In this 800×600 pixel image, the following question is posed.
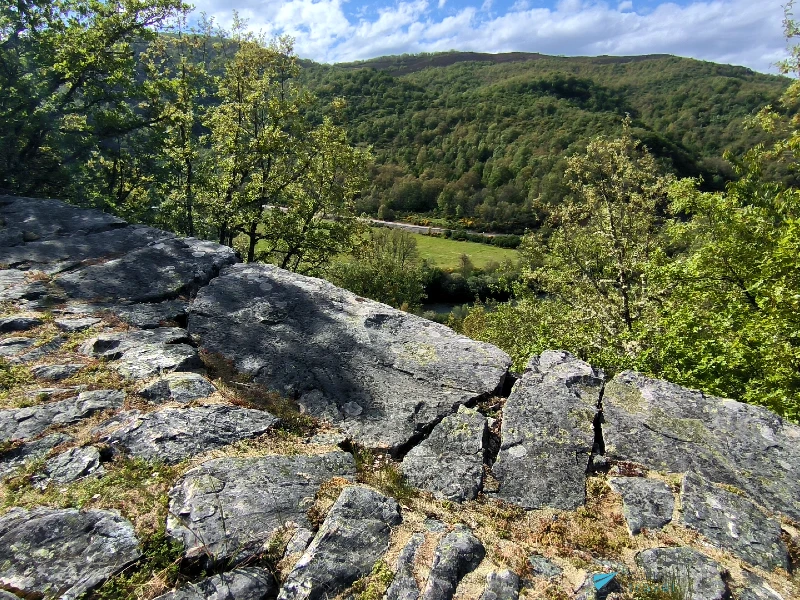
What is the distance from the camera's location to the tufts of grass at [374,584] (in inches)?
167

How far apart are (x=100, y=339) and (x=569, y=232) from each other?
15835 mm

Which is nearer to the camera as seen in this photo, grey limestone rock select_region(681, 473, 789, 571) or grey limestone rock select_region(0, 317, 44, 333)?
grey limestone rock select_region(681, 473, 789, 571)

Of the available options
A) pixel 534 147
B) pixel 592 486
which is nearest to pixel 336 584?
pixel 592 486

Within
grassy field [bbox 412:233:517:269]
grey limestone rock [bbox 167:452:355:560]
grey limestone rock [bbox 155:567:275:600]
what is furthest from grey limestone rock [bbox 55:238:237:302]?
grassy field [bbox 412:233:517:269]

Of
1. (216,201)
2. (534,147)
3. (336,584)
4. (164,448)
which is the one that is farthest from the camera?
(534,147)

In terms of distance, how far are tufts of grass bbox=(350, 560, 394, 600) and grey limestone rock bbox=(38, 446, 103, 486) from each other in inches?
125

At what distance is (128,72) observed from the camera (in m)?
17.2

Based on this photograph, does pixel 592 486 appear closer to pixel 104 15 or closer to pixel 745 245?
pixel 745 245

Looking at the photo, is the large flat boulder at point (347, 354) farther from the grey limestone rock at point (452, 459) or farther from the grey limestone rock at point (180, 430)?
the grey limestone rock at point (180, 430)

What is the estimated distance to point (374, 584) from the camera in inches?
171

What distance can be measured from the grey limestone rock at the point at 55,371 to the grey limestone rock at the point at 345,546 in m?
4.81

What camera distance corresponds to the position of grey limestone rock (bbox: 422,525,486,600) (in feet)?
14.0

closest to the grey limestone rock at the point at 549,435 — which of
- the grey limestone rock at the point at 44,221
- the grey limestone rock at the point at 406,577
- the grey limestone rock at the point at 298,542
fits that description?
the grey limestone rock at the point at 406,577

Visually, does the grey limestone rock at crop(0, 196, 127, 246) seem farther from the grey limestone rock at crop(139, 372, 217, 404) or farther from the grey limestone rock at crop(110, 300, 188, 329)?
the grey limestone rock at crop(139, 372, 217, 404)
